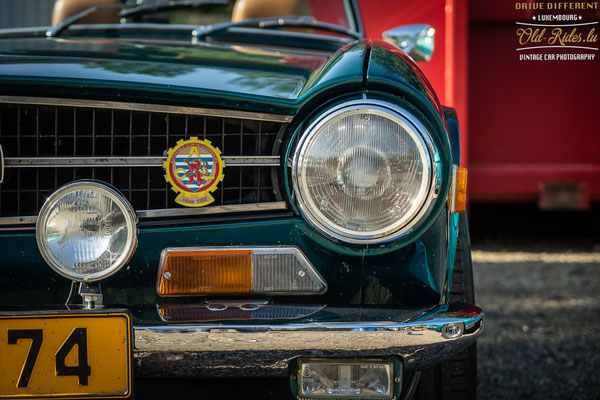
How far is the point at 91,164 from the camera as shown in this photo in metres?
1.49

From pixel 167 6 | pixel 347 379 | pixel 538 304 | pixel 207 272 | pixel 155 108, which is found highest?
pixel 167 6

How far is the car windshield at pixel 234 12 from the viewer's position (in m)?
2.56

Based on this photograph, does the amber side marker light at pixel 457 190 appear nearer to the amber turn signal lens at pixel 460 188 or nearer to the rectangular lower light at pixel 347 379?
the amber turn signal lens at pixel 460 188

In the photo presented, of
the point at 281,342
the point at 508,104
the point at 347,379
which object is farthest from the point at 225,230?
the point at 508,104

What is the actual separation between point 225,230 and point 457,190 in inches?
19.5

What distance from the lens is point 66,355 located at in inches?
52.4

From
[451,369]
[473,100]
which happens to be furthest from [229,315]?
[473,100]

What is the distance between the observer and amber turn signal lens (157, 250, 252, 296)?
1.47 metres

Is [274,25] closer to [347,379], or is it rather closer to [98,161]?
[98,161]

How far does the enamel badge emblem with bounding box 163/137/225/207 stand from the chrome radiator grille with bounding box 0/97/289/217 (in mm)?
24

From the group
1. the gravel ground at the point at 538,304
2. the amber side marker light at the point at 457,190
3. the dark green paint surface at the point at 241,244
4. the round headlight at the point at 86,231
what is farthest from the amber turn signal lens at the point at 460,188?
the gravel ground at the point at 538,304

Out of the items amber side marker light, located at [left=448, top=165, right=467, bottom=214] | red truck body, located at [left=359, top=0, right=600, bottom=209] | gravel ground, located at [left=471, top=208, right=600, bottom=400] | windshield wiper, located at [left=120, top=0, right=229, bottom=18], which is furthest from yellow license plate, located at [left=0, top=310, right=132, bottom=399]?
red truck body, located at [left=359, top=0, right=600, bottom=209]

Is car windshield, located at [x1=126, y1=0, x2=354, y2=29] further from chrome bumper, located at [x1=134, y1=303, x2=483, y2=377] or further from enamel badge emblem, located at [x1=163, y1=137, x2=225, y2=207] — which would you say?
chrome bumper, located at [x1=134, y1=303, x2=483, y2=377]

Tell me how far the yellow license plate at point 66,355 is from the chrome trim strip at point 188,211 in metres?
0.24
